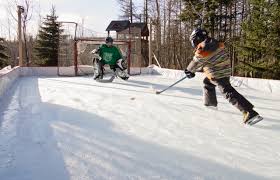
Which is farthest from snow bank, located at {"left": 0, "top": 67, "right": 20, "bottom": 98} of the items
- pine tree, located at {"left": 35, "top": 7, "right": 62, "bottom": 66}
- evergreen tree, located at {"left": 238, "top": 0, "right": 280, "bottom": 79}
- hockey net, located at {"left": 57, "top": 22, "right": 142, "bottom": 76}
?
pine tree, located at {"left": 35, "top": 7, "right": 62, "bottom": 66}

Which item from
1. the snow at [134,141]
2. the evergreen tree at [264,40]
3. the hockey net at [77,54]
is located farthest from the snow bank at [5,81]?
the evergreen tree at [264,40]

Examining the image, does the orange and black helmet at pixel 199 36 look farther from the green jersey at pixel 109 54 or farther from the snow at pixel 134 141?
the green jersey at pixel 109 54

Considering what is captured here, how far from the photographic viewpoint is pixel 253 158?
2285mm

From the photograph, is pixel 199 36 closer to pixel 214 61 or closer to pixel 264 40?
pixel 214 61

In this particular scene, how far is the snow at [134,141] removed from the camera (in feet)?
6.64

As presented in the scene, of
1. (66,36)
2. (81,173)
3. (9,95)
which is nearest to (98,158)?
(81,173)

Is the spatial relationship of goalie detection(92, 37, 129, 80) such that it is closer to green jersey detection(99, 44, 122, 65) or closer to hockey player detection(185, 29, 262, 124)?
green jersey detection(99, 44, 122, 65)

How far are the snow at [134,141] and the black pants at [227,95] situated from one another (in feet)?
0.57

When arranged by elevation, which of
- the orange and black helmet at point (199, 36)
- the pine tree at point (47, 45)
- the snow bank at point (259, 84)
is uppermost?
the pine tree at point (47, 45)

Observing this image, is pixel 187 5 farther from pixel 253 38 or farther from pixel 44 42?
pixel 44 42

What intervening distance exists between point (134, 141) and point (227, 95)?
1357mm

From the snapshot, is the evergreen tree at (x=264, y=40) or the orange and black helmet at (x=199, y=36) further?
the evergreen tree at (x=264, y=40)

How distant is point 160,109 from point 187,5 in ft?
55.6

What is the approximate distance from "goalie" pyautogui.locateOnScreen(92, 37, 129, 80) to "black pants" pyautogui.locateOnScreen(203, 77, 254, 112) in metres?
3.92
